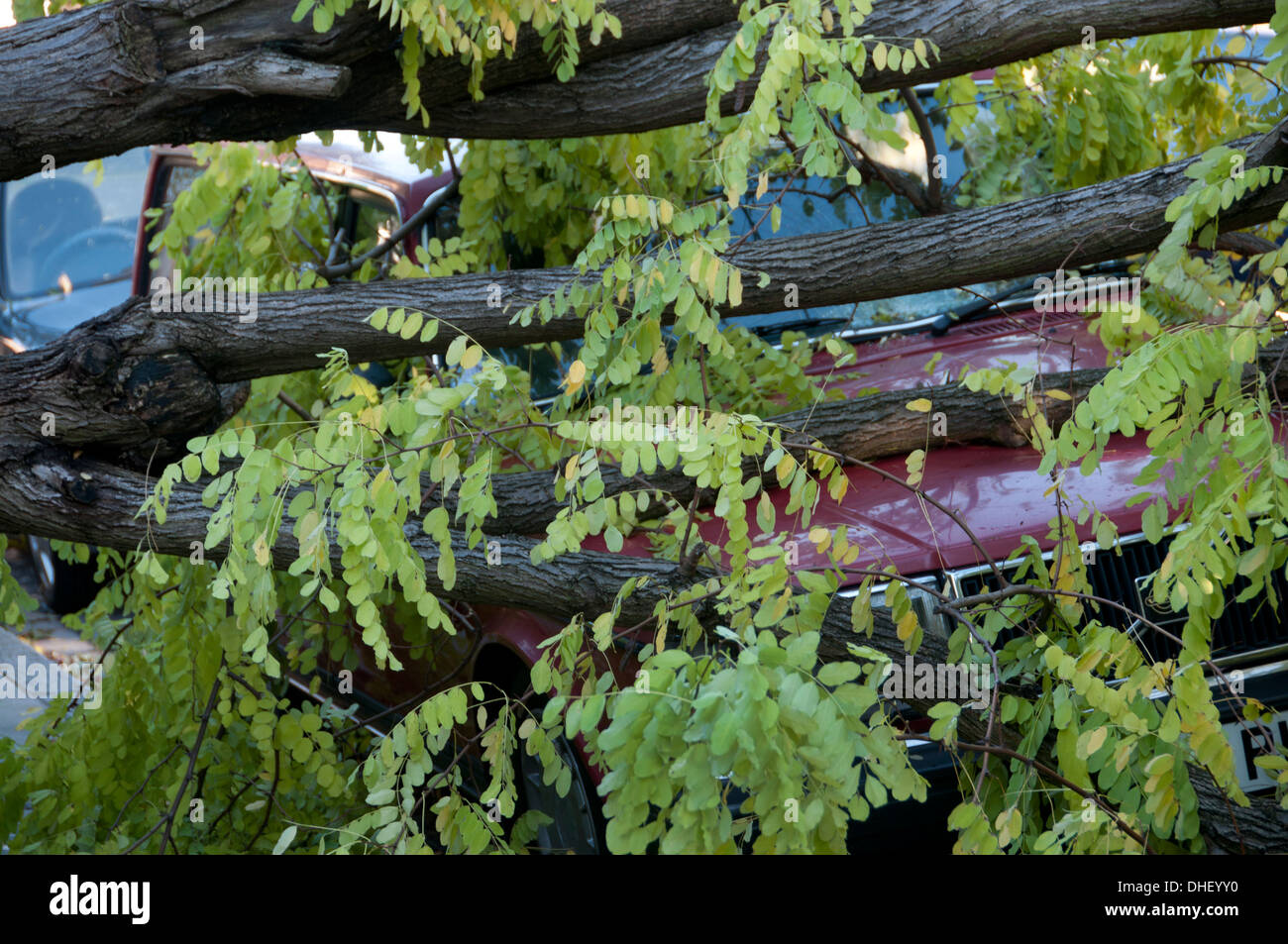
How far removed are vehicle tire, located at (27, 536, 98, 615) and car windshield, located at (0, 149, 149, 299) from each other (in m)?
1.95

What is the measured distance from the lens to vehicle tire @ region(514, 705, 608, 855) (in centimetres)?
342

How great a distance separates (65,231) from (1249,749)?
780cm

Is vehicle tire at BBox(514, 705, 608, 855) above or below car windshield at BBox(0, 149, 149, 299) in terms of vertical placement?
below

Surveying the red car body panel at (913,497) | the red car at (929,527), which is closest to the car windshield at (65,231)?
the red car body panel at (913,497)

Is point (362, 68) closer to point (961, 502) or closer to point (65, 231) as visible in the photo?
point (961, 502)

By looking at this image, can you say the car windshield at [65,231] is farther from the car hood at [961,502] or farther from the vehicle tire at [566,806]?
the car hood at [961,502]

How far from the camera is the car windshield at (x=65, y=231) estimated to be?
8.05m

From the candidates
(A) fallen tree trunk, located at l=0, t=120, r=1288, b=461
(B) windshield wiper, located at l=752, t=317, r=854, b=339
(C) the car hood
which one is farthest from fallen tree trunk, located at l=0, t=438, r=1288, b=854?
(B) windshield wiper, located at l=752, t=317, r=854, b=339

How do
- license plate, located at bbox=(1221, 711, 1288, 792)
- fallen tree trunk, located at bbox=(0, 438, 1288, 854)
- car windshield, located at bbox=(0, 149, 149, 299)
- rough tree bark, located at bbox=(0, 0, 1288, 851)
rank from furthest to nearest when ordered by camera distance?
car windshield, located at bbox=(0, 149, 149, 299) → rough tree bark, located at bbox=(0, 0, 1288, 851) → license plate, located at bbox=(1221, 711, 1288, 792) → fallen tree trunk, located at bbox=(0, 438, 1288, 854)

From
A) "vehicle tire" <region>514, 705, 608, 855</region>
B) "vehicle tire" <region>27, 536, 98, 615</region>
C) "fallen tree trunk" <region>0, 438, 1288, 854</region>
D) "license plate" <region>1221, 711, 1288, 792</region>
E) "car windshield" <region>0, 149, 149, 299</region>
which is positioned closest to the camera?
"fallen tree trunk" <region>0, 438, 1288, 854</region>

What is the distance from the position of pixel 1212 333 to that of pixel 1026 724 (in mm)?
945

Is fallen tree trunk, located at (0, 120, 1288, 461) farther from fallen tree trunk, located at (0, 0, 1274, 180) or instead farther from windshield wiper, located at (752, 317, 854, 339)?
windshield wiper, located at (752, 317, 854, 339)

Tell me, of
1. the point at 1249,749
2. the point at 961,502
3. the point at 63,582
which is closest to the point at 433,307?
the point at 961,502
